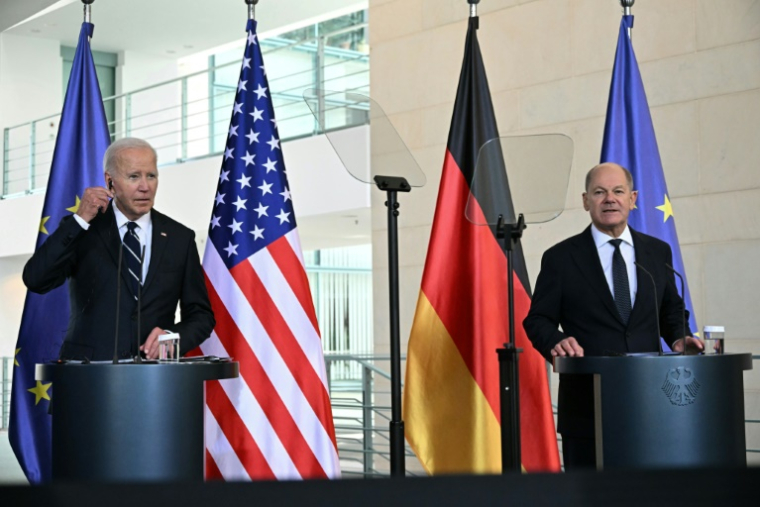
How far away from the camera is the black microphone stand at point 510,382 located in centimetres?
316

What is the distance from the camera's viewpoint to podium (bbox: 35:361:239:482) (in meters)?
2.66

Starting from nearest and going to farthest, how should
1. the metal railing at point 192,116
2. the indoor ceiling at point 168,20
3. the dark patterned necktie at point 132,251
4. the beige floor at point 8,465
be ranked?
the dark patterned necktie at point 132,251
the beige floor at point 8,465
the indoor ceiling at point 168,20
the metal railing at point 192,116

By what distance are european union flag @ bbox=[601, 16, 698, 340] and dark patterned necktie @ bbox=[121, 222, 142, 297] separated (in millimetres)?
2216

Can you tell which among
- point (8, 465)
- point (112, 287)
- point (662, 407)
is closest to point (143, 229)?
point (112, 287)

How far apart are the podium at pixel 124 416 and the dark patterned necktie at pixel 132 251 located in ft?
1.85

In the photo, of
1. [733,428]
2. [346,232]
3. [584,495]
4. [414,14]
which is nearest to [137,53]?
[346,232]

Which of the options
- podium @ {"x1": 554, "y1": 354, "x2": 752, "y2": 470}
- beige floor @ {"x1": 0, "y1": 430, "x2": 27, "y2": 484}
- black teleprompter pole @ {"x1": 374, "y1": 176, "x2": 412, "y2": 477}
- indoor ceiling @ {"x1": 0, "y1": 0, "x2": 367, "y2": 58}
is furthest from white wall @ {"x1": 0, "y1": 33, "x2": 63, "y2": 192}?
podium @ {"x1": 554, "y1": 354, "x2": 752, "y2": 470}

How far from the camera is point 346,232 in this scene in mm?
12500

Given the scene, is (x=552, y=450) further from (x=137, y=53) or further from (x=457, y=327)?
(x=137, y=53)

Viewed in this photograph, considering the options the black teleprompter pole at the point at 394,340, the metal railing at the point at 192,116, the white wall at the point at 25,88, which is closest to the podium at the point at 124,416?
the black teleprompter pole at the point at 394,340

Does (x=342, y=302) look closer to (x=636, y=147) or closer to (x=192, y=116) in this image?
(x=192, y=116)

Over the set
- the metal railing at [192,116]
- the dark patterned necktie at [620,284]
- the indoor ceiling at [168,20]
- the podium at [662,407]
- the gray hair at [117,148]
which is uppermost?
the indoor ceiling at [168,20]

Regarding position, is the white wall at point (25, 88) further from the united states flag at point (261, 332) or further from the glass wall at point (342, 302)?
the united states flag at point (261, 332)

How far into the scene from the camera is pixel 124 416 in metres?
2.66
